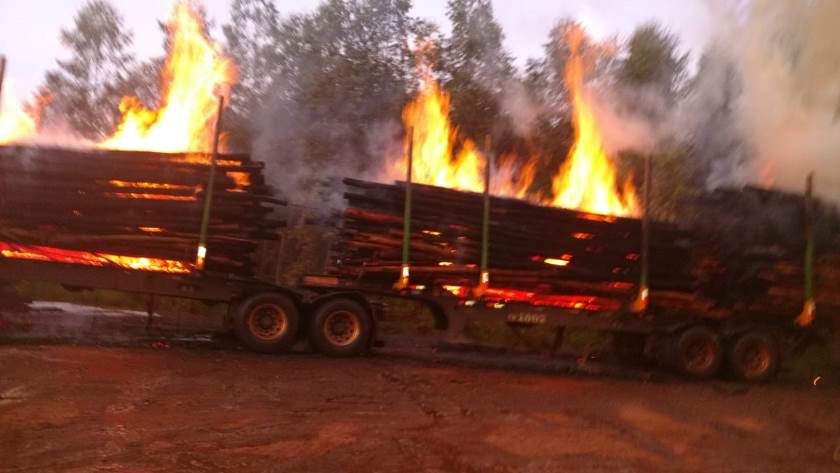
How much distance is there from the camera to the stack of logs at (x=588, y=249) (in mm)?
11227

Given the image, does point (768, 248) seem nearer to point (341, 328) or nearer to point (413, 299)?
point (413, 299)

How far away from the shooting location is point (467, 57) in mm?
20641

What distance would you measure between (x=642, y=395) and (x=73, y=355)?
24.3 feet

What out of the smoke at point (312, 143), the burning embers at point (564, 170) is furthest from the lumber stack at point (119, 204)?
the smoke at point (312, 143)

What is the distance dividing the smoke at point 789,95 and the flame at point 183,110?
873 cm

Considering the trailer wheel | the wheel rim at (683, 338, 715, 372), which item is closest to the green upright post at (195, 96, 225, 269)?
the trailer wheel

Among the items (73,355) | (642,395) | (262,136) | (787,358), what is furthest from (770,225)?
(262,136)

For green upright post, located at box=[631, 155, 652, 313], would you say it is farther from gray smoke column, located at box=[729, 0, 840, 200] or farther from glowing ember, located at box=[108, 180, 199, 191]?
glowing ember, located at box=[108, 180, 199, 191]

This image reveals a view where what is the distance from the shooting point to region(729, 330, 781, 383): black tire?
38.0 feet

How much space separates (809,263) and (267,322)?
8.78 metres

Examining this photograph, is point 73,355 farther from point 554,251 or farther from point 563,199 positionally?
point 563,199

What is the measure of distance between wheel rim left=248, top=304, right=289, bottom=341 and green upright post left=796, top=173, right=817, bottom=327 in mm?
8352

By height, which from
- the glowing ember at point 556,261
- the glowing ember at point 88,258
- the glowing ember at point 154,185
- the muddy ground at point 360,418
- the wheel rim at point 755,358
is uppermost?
the glowing ember at point 154,185

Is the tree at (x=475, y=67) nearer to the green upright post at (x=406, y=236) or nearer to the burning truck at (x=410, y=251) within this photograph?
the burning truck at (x=410, y=251)
